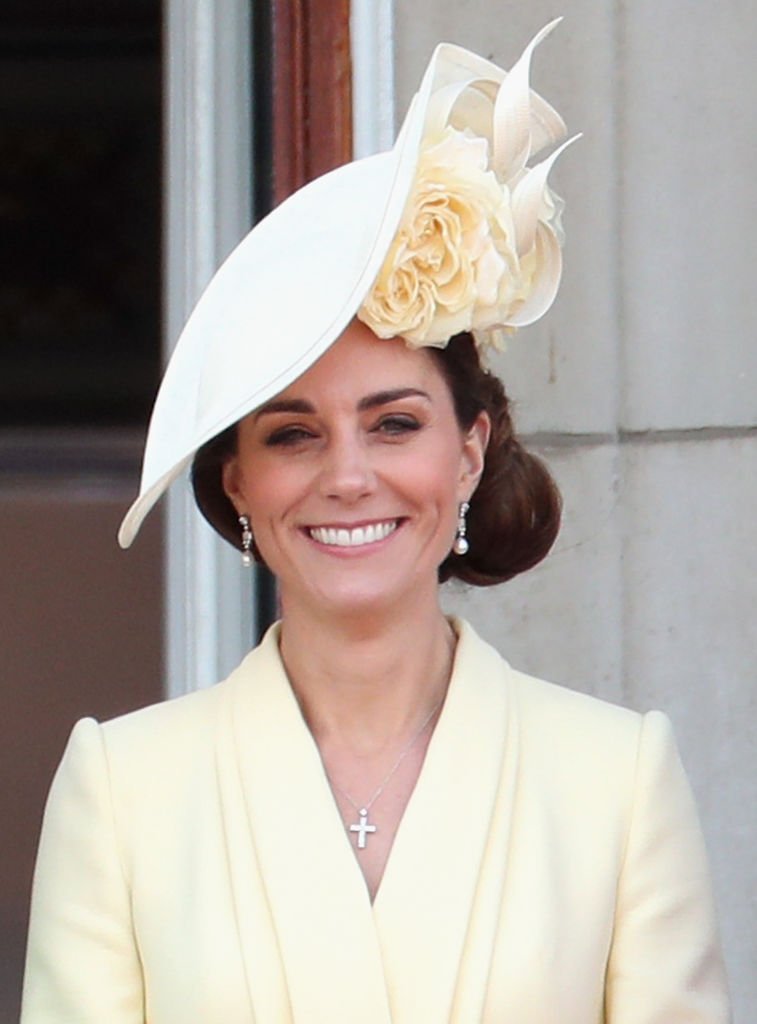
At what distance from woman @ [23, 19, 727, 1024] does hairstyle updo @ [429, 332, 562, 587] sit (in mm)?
101

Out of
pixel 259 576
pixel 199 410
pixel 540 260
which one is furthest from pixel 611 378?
pixel 199 410

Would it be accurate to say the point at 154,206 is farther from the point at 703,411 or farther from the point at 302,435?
the point at 302,435

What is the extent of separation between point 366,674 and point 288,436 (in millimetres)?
259

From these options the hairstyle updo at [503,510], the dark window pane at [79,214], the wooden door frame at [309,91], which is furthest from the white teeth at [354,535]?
the dark window pane at [79,214]

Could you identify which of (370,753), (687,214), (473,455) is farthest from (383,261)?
(687,214)

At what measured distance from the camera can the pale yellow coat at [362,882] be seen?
225 centimetres

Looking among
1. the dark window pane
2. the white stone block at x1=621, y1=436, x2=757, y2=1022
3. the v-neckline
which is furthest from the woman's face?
the dark window pane

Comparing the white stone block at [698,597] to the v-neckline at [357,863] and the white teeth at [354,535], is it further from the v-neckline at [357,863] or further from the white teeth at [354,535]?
the white teeth at [354,535]

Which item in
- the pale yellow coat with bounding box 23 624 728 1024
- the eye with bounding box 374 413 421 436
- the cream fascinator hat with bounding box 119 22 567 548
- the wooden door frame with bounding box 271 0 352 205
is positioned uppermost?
the wooden door frame with bounding box 271 0 352 205

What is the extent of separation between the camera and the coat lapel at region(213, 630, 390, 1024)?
88.4 inches

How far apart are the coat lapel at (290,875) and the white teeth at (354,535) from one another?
208 mm

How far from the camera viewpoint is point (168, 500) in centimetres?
366

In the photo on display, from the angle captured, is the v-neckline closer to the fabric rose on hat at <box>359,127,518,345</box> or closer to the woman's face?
the woman's face

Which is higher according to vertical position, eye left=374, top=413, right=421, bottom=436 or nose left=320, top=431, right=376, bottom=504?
eye left=374, top=413, right=421, bottom=436
